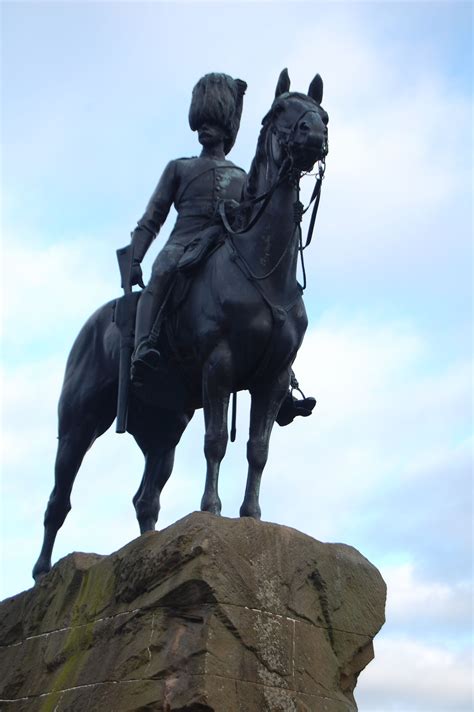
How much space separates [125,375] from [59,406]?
1.37m

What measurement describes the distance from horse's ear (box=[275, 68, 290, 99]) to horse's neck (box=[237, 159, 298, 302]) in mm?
591

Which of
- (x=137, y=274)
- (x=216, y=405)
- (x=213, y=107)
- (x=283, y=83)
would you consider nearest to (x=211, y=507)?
(x=216, y=405)

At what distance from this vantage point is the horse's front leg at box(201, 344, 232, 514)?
407 inches

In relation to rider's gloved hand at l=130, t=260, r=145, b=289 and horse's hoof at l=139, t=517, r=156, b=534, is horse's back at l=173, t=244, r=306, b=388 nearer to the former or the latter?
rider's gloved hand at l=130, t=260, r=145, b=289

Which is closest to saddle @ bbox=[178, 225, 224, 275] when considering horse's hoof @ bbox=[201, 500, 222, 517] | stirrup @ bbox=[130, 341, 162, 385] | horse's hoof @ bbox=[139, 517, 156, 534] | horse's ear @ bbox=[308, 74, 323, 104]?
stirrup @ bbox=[130, 341, 162, 385]

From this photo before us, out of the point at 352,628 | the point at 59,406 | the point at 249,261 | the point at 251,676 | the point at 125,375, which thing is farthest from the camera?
the point at 59,406

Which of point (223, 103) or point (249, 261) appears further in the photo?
point (223, 103)

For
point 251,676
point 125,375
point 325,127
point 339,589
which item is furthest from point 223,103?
point 251,676

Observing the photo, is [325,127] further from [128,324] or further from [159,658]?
[159,658]

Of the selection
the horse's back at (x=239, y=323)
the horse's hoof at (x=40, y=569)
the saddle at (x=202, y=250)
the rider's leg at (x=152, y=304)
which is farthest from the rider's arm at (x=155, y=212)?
the horse's hoof at (x=40, y=569)

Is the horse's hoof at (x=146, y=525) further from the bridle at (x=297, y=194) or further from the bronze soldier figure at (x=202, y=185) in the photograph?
the bridle at (x=297, y=194)

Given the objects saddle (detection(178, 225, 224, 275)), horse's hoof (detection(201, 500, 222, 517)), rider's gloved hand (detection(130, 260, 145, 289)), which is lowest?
horse's hoof (detection(201, 500, 222, 517))

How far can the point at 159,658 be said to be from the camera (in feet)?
29.9

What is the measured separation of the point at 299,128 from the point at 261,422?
96.5 inches
